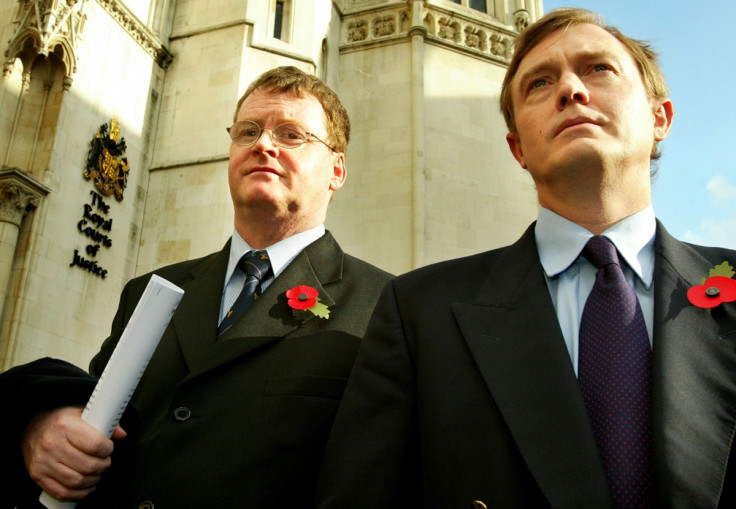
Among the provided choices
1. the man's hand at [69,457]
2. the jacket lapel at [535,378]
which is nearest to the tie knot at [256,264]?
the man's hand at [69,457]

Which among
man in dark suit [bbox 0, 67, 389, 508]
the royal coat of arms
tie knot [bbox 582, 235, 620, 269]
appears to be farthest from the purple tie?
the royal coat of arms

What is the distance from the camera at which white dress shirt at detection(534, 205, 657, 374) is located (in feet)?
5.20

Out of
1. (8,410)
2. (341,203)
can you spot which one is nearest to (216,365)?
(8,410)

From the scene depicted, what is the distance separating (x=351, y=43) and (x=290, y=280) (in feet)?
38.8

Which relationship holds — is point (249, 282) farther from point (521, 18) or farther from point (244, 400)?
point (521, 18)

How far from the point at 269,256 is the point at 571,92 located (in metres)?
1.30

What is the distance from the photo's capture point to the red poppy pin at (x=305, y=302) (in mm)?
2129

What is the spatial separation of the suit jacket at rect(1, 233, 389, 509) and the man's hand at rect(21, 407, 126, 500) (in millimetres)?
196

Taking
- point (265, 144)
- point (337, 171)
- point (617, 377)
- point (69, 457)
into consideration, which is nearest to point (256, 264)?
point (265, 144)

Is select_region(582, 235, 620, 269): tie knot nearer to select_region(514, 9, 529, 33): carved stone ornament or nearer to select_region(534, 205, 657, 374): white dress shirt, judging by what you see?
select_region(534, 205, 657, 374): white dress shirt

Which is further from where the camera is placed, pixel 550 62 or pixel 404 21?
pixel 404 21

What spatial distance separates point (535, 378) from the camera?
1.40 meters

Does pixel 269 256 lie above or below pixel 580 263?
above

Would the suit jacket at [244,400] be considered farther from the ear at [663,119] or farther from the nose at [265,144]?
the ear at [663,119]
